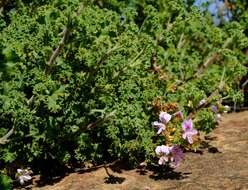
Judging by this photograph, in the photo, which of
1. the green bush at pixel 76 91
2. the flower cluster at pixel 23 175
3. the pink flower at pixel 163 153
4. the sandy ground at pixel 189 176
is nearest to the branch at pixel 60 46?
the green bush at pixel 76 91

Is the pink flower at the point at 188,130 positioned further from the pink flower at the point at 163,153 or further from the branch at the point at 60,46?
the branch at the point at 60,46

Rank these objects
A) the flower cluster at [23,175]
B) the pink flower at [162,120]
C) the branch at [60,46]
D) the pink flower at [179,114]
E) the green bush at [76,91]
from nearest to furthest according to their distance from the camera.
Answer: the branch at [60,46], the green bush at [76,91], the flower cluster at [23,175], the pink flower at [162,120], the pink flower at [179,114]

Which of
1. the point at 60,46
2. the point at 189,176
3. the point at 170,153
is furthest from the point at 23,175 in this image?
the point at 189,176

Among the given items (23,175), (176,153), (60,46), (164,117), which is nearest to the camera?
(60,46)

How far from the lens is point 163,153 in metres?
4.51

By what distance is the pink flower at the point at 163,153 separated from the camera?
4.48m

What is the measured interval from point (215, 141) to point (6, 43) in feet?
9.03

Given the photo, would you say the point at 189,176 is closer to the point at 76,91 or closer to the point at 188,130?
the point at 188,130

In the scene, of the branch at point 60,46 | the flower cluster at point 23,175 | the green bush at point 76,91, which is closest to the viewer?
the branch at point 60,46

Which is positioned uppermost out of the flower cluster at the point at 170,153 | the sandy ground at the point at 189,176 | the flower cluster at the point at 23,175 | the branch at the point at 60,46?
the branch at the point at 60,46

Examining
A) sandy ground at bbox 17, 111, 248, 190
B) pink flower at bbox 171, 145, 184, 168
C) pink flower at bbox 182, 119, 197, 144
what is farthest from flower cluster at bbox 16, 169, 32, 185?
pink flower at bbox 182, 119, 197, 144

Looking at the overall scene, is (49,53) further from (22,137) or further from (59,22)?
(22,137)

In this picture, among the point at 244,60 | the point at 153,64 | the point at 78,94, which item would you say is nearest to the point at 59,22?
the point at 78,94

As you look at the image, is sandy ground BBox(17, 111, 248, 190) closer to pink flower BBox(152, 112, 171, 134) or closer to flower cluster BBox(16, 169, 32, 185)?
flower cluster BBox(16, 169, 32, 185)
